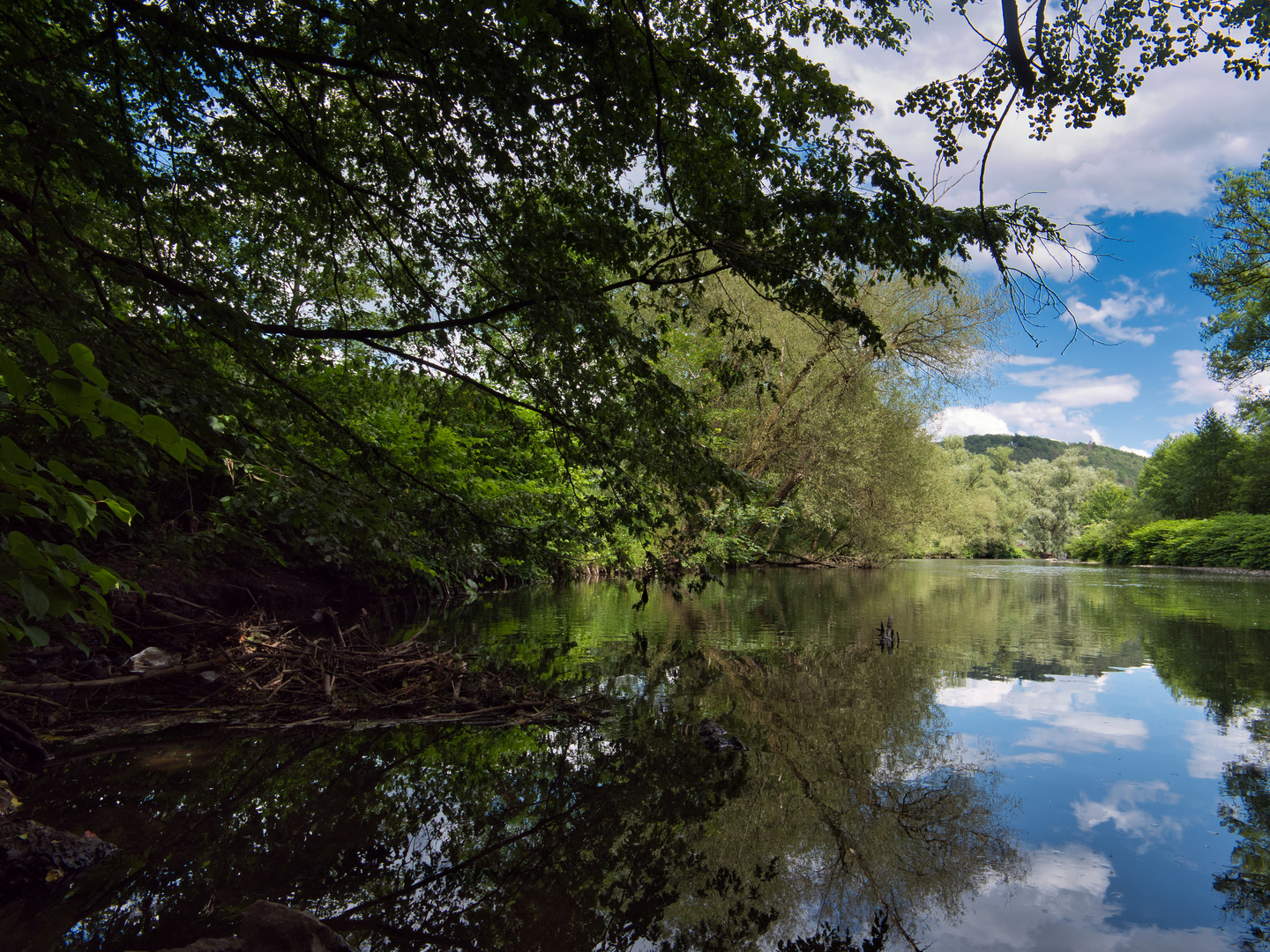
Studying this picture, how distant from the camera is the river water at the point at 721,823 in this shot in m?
2.68

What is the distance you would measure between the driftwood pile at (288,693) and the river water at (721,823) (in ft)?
1.21

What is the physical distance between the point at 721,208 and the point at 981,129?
1.94 metres

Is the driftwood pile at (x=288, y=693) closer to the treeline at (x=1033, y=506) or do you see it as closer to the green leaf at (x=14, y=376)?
the green leaf at (x=14, y=376)

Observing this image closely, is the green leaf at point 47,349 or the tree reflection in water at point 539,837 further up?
the green leaf at point 47,349

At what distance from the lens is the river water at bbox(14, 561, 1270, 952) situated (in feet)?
8.78

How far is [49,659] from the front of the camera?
19.5 ft

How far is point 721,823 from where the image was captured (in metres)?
3.48

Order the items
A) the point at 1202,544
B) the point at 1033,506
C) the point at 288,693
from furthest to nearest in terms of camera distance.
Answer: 1. the point at 1033,506
2. the point at 1202,544
3. the point at 288,693

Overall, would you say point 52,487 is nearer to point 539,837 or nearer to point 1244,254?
point 539,837

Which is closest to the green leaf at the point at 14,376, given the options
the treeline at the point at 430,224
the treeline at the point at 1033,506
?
the treeline at the point at 430,224

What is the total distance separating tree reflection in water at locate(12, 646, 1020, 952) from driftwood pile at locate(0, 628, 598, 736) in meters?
0.45

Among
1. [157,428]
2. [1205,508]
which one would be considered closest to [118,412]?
[157,428]

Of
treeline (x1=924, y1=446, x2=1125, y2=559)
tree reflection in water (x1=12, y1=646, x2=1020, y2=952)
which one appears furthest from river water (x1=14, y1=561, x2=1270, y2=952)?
treeline (x1=924, y1=446, x2=1125, y2=559)

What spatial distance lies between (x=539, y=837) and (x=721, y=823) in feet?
3.13
